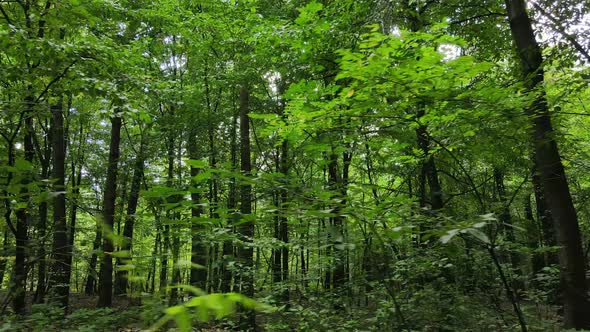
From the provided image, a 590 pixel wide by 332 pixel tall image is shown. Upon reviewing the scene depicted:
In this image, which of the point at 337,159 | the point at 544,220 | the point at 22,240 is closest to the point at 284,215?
the point at 22,240

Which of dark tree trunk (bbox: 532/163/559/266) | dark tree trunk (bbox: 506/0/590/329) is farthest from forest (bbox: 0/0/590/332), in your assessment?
dark tree trunk (bbox: 532/163/559/266)

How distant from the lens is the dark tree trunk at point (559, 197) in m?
5.00

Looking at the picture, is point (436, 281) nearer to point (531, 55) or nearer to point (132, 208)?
point (531, 55)

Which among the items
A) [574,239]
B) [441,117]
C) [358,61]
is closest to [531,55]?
[441,117]

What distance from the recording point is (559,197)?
5496 mm

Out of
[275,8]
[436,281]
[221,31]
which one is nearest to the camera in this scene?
[436,281]

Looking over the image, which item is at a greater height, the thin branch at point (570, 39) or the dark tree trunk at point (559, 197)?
the thin branch at point (570, 39)

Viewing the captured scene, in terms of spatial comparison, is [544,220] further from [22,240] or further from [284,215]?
[22,240]

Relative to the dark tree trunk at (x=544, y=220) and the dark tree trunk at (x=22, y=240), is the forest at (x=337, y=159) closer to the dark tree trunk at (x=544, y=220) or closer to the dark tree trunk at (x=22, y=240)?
the dark tree trunk at (x=22, y=240)

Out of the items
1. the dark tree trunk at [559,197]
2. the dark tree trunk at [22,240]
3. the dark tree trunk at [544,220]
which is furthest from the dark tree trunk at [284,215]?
the dark tree trunk at [544,220]

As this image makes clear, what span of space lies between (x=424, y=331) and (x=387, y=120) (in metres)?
3.24

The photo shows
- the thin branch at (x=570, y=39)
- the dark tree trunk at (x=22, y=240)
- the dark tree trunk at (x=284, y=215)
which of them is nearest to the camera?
the dark tree trunk at (x=284, y=215)

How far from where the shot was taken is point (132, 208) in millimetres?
15531

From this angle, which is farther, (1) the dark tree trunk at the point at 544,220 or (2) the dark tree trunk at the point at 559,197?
(1) the dark tree trunk at the point at 544,220
